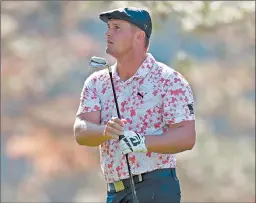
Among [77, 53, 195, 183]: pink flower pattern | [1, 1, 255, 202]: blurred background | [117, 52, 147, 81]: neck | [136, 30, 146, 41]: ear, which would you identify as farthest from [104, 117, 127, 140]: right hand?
[1, 1, 255, 202]: blurred background

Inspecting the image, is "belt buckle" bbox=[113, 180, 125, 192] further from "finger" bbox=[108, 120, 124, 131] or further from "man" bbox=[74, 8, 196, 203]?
"finger" bbox=[108, 120, 124, 131]

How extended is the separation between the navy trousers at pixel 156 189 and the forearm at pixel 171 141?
14 centimetres

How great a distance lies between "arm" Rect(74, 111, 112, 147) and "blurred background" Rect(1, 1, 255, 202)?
6524 mm

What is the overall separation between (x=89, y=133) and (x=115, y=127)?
10.4 inches

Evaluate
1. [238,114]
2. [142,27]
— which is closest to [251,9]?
[238,114]

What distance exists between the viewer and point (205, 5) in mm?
9938

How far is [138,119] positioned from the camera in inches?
159

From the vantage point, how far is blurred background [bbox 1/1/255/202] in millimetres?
10961

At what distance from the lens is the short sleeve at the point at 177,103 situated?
400cm

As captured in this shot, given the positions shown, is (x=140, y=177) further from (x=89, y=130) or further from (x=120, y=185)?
(x=89, y=130)

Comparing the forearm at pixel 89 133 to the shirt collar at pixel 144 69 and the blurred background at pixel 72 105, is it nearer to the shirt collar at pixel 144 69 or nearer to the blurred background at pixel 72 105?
the shirt collar at pixel 144 69

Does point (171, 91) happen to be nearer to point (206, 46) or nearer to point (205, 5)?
point (205, 5)

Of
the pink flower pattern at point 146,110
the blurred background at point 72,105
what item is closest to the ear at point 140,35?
the pink flower pattern at point 146,110

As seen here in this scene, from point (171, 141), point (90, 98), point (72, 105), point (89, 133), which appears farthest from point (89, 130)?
point (72, 105)
